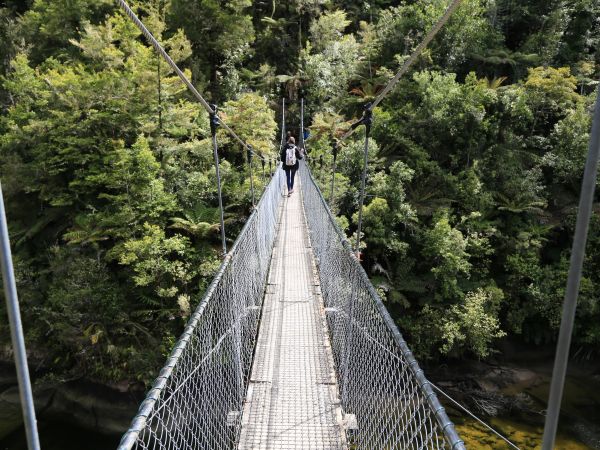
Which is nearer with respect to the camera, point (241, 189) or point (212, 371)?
point (212, 371)

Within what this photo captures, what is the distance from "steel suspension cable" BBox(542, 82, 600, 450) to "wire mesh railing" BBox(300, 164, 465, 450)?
0.34 meters

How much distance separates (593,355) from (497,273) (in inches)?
92.8

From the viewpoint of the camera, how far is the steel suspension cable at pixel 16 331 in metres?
0.50

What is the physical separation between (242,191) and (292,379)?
607cm

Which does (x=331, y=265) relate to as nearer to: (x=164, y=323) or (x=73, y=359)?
(x=164, y=323)

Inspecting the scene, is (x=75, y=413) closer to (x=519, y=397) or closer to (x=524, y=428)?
(x=524, y=428)

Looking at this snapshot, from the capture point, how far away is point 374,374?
1.75 metres

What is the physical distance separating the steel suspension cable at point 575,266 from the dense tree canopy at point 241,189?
670 centimetres

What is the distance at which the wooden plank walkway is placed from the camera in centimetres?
186

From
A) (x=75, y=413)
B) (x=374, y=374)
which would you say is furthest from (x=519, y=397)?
(x=75, y=413)

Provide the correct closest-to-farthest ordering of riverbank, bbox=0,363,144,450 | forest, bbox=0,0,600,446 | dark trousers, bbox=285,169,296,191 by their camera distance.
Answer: riverbank, bbox=0,363,144,450, dark trousers, bbox=285,169,296,191, forest, bbox=0,0,600,446

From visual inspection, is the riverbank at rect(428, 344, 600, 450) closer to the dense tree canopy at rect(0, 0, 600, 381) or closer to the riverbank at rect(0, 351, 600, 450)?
the riverbank at rect(0, 351, 600, 450)

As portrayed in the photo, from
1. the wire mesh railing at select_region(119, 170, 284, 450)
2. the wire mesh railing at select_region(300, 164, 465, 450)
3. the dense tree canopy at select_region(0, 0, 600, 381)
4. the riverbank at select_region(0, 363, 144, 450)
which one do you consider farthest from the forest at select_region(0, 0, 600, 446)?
the wire mesh railing at select_region(300, 164, 465, 450)

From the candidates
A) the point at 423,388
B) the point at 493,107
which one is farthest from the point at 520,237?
the point at 423,388
